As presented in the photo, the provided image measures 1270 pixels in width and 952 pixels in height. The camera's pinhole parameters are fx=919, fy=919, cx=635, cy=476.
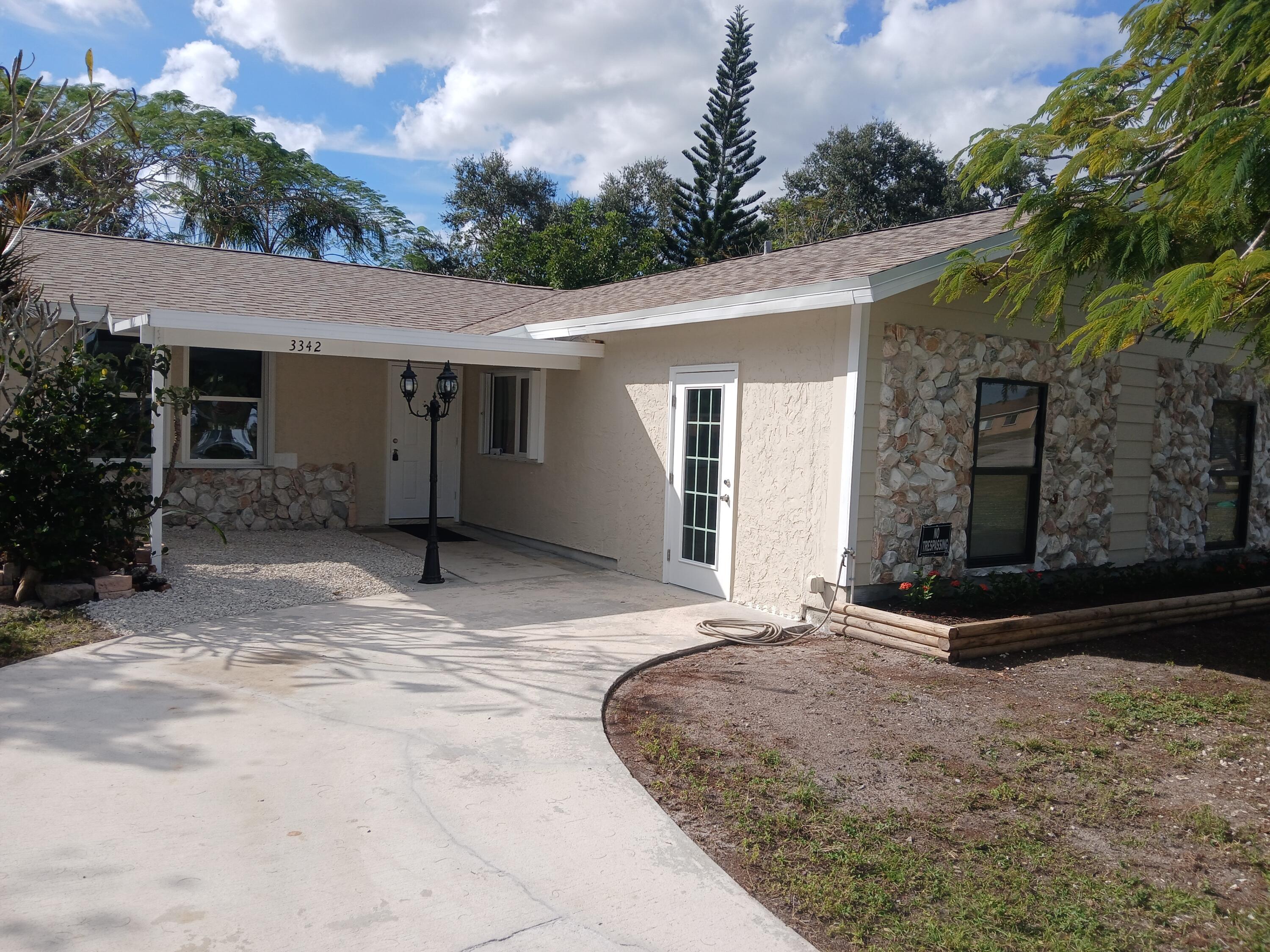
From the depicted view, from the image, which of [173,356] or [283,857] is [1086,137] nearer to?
[283,857]

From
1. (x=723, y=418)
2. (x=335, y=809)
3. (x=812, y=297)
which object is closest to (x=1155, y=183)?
(x=812, y=297)

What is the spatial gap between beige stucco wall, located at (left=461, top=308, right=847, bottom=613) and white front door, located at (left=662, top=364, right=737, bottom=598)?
0.11m

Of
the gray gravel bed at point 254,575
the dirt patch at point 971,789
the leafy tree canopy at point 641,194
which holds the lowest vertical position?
the dirt patch at point 971,789

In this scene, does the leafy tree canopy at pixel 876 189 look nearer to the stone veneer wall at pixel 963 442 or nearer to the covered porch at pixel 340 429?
the covered porch at pixel 340 429

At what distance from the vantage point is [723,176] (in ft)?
87.4

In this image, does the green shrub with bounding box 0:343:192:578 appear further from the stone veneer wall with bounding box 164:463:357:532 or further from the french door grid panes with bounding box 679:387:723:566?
the french door grid panes with bounding box 679:387:723:566

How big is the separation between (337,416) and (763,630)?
22.8 feet

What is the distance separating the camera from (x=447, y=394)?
8453 mm

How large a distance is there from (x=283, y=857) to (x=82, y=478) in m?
5.04

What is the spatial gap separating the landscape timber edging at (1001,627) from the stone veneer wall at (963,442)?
486 millimetres

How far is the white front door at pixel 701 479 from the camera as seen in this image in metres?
8.16

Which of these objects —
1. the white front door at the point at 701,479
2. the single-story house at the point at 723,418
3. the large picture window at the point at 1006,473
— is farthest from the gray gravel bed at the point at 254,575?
the large picture window at the point at 1006,473

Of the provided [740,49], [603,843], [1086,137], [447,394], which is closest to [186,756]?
[603,843]

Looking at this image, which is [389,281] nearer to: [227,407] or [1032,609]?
[227,407]
